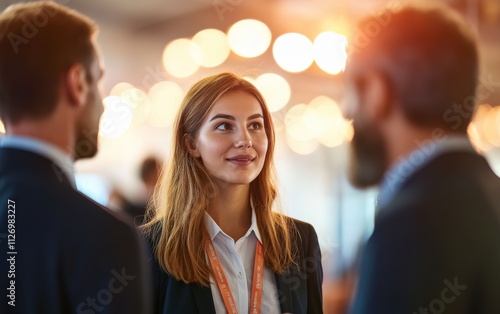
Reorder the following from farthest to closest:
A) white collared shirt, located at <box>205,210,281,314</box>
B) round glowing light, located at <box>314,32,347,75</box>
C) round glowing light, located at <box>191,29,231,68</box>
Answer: round glowing light, located at <box>314,32,347,75</box> < round glowing light, located at <box>191,29,231,68</box> < white collared shirt, located at <box>205,210,281,314</box>

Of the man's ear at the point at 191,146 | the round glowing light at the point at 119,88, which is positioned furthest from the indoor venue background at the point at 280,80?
the man's ear at the point at 191,146

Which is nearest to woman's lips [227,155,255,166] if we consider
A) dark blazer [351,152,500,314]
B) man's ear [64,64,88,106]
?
man's ear [64,64,88,106]

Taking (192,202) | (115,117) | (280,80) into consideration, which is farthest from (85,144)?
(280,80)

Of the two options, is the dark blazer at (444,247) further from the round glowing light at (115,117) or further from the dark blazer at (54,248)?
the round glowing light at (115,117)

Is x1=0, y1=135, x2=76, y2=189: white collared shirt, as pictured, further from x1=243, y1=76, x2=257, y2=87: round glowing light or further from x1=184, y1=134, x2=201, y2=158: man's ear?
x1=243, y1=76, x2=257, y2=87: round glowing light

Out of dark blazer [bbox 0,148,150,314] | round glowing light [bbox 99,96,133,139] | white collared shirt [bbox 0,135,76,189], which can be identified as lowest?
dark blazer [bbox 0,148,150,314]

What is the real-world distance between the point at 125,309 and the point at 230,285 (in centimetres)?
33

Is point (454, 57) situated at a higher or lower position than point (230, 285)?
higher

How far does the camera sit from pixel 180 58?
7.20 ft

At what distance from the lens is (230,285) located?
202cm

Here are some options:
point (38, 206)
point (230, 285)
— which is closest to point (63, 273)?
point (38, 206)

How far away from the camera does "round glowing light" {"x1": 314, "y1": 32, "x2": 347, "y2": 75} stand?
2334mm

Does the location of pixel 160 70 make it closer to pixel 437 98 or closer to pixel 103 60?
pixel 103 60

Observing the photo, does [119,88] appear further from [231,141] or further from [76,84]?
[231,141]
